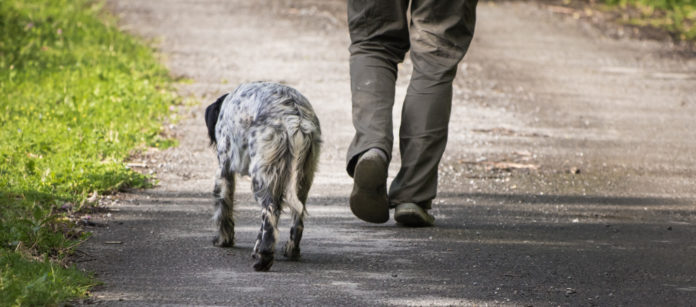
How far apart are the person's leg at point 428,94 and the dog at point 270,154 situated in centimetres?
72

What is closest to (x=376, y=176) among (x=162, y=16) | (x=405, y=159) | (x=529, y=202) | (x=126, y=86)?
(x=405, y=159)

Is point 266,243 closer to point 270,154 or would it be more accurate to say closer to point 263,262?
point 263,262

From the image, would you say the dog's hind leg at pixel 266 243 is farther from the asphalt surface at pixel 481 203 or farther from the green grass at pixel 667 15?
the green grass at pixel 667 15

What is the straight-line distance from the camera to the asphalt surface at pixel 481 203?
14.8ft

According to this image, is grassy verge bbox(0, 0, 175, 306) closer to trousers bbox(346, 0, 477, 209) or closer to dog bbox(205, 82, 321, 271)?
dog bbox(205, 82, 321, 271)

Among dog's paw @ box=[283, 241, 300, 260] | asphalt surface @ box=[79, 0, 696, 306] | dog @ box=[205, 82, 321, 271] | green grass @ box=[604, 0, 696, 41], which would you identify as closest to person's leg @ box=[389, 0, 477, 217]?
asphalt surface @ box=[79, 0, 696, 306]

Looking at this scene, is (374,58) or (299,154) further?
(374,58)

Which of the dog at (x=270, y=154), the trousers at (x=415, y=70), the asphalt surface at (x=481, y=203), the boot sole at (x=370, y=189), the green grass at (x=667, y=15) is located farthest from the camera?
the green grass at (x=667, y=15)

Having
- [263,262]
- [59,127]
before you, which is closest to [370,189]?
[263,262]

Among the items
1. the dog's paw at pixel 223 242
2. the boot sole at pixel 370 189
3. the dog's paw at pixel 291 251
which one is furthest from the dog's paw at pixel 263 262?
the boot sole at pixel 370 189

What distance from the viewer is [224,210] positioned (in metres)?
5.28

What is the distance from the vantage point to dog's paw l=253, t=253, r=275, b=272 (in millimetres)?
4715

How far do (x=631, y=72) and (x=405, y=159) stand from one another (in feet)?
22.8

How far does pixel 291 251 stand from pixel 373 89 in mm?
1104
